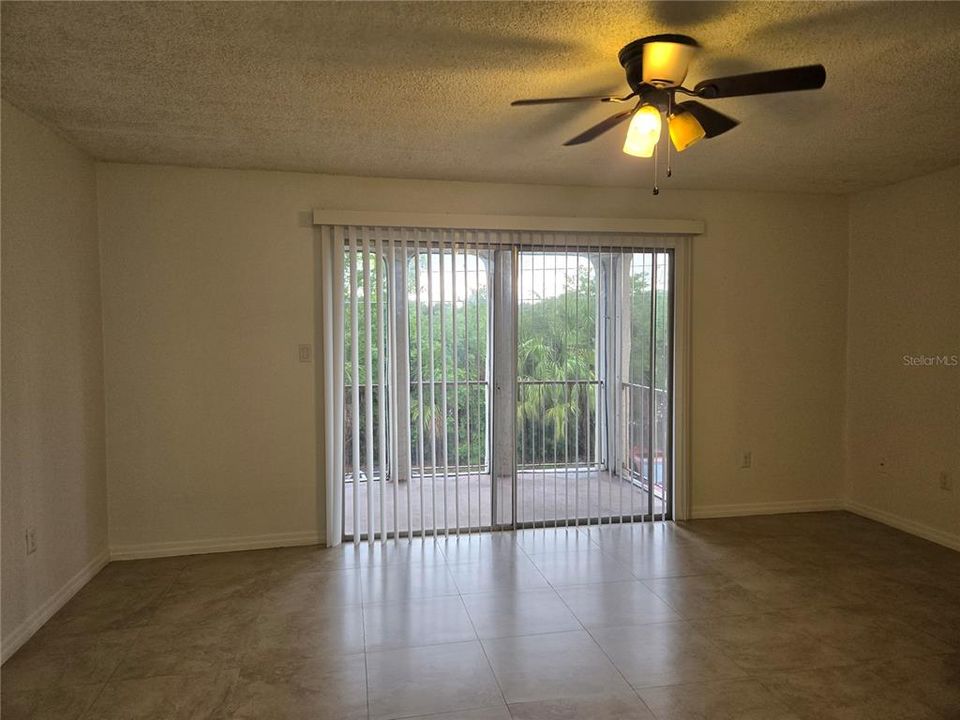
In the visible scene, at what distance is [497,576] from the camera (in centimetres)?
339

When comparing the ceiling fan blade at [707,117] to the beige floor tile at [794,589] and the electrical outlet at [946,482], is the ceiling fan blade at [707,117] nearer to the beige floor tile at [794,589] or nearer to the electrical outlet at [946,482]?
the beige floor tile at [794,589]

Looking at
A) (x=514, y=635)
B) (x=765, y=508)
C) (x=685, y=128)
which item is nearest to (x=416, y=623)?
(x=514, y=635)

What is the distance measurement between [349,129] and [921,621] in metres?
3.56

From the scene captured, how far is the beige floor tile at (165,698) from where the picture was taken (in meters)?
2.17

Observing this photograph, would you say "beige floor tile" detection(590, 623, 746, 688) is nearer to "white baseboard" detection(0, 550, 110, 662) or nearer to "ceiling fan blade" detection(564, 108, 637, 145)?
"ceiling fan blade" detection(564, 108, 637, 145)

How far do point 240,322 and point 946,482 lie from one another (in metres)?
4.47


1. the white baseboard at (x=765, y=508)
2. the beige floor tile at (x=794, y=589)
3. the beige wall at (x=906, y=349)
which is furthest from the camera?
the white baseboard at (x=765, y=508)

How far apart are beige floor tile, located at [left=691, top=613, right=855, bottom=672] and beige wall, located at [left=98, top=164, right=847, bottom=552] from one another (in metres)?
1.66

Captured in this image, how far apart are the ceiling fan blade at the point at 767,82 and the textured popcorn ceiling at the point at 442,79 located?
20 centimetres

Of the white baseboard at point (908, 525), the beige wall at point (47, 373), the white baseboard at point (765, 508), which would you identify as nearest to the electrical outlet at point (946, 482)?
the white baseboard at point (908, 525)

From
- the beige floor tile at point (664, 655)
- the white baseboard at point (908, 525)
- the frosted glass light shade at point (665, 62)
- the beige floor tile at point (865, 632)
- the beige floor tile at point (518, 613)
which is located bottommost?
the beige floor tile at point (865, 632)

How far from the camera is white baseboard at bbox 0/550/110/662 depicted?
2551mm

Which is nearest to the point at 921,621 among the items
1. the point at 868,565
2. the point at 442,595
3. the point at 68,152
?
the point at 868,565

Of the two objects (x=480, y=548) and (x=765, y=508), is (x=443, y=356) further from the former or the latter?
(x=765, y=508)
